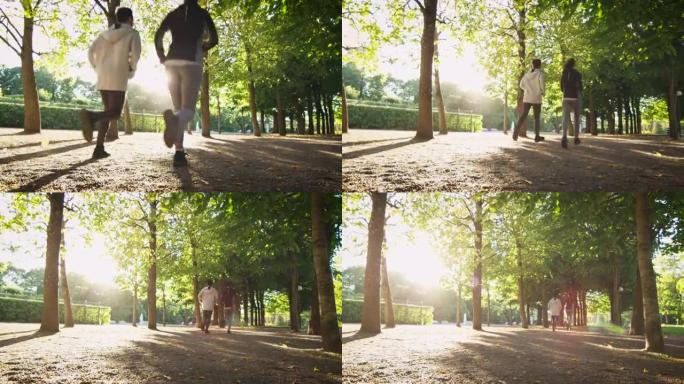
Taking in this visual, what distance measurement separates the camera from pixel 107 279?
677 centimetres

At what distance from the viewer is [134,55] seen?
18.9ft

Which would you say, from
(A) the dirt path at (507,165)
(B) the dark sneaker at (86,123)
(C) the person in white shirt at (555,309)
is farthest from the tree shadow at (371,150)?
(C) the person in white shirt at (555,309)

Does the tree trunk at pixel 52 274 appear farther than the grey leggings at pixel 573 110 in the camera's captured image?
No

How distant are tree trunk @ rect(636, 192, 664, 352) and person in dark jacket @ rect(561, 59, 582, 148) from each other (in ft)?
4.08

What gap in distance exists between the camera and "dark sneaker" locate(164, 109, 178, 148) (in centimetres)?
529

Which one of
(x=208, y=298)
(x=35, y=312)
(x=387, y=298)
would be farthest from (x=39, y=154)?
(x=387, y=298)

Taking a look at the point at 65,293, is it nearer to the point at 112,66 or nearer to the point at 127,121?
the point at 127,121

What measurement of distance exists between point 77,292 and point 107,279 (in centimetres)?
51

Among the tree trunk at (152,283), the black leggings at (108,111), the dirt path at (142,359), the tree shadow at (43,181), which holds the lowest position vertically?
the dirt path at (142,359)

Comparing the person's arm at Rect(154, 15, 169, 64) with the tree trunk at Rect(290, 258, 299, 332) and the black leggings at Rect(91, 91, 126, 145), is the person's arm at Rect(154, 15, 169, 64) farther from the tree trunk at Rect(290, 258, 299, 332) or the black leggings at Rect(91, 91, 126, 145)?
the tree trunk at Rect(290, 258, 299, 332)

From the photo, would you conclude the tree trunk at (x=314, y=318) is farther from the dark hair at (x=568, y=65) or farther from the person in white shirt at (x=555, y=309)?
the dark hair at (x=568, y=65)

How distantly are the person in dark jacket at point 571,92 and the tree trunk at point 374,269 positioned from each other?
110 inches

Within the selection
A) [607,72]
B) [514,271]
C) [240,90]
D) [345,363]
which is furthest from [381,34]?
[345,363]

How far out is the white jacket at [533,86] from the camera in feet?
23.9
